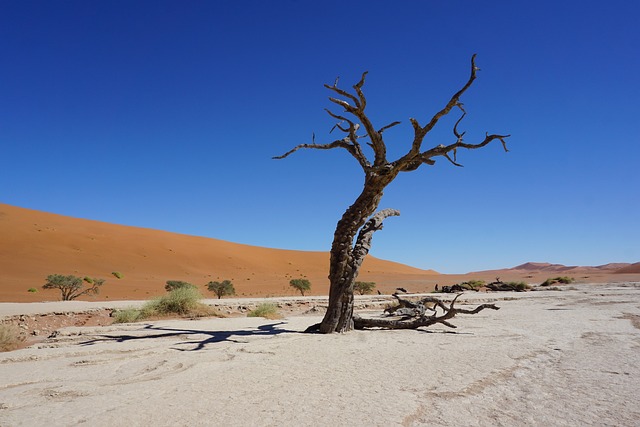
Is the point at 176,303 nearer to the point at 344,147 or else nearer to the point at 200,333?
the point at 200,333

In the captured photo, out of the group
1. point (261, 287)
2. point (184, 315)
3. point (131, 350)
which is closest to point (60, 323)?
point (184, 315)

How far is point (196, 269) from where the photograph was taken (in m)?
47.2

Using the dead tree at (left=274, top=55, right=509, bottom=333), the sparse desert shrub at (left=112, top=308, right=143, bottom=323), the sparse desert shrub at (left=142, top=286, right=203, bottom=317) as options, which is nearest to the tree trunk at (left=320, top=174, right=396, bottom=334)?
the dead tree at (left=274, top=55, right=509, bottom=333)

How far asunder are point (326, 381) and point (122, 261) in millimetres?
43314

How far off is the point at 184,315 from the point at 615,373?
35.8 ft

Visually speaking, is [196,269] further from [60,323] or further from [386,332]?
[386,332]

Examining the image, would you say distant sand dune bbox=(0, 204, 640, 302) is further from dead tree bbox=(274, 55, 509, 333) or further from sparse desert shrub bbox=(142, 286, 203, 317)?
dead tree bbox=(274, 55, 509, 333)

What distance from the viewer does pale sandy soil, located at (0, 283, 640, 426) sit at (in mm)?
3125

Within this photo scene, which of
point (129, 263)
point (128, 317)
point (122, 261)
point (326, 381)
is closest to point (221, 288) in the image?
point (128, 317)

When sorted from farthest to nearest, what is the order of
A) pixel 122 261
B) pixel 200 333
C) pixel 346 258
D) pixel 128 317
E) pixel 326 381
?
pixel 122 261 → pixel 128 317 → pixel 346 258 → pixel 200 333 → pixel 326 381

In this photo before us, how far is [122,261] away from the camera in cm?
4188

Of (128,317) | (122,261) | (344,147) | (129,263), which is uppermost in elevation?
(122,261)

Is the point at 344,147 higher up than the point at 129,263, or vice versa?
the point at 129,263

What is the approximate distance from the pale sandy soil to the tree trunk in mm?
612
